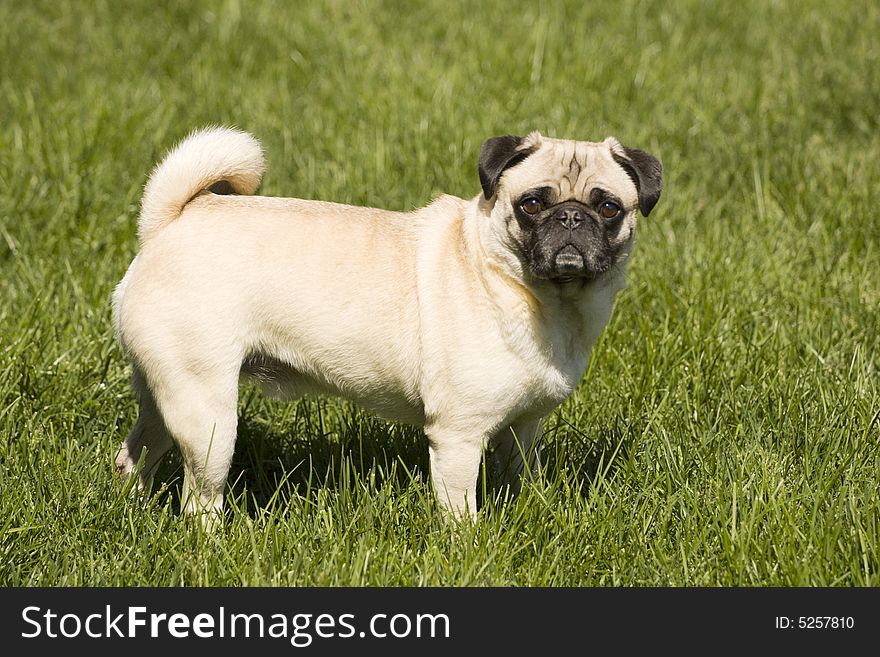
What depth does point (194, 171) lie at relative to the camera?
397 centimetres

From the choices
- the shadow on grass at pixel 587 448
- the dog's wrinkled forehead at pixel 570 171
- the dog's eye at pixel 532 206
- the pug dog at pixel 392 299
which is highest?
the dog's wrinkled forehead at pixel 570 171

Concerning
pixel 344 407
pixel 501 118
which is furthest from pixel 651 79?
pixel 344 407

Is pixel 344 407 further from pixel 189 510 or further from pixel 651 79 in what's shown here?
pixel 651 79

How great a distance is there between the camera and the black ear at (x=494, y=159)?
3818 mm

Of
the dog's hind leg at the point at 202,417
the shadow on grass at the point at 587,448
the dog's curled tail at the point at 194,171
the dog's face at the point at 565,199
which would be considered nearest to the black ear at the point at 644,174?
the dog's face at the point at 565,199

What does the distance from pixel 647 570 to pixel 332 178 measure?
3.69m

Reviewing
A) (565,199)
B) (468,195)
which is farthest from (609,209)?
(468,195)

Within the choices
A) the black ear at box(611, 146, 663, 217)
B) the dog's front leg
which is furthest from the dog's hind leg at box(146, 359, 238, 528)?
the black ear at box(611, 146, 663, 217)

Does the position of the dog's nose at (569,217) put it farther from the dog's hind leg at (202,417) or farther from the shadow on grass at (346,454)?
the dog's hind leg at (202,417)

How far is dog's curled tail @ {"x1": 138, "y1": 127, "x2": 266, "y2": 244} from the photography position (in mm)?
3947

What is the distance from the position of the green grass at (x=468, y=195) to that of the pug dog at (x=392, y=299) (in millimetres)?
350

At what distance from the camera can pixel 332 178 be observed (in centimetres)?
652

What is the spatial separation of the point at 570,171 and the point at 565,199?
0.41ft

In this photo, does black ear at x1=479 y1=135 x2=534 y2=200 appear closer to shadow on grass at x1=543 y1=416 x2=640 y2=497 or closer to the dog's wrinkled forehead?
the dog's wrinkled forehead
